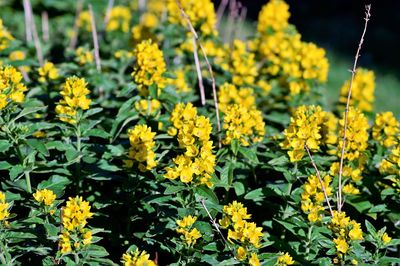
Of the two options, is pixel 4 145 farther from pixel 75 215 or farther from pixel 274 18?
pixel 274 18

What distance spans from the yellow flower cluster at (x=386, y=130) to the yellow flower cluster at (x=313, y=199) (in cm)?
77

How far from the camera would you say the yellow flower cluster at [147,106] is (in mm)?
3525

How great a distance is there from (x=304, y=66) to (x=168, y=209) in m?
1.77

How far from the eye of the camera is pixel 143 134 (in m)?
2.92

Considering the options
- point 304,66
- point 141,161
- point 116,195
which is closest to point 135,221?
point 116,195

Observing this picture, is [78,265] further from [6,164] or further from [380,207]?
[380,207]

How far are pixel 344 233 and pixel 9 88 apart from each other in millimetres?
1627

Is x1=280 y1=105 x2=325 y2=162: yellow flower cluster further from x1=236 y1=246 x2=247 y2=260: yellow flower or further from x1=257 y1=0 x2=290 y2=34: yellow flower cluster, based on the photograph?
x1=257 y1=0 x2=290 y2=34: yellow flower cluster

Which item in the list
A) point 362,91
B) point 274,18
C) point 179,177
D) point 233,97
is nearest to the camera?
point 179,177

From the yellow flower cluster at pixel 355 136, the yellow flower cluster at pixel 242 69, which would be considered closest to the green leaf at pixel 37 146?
the yellow flower cluster at pixel 355 136

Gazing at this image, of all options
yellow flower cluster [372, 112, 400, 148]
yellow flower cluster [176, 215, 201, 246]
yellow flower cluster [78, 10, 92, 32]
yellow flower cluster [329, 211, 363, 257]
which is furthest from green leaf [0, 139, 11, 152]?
yellow flower cluster [78, 10, 92, 32]

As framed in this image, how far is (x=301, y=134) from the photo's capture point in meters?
3.00

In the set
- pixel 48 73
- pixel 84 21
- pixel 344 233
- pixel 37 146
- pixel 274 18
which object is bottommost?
pixel 344 233

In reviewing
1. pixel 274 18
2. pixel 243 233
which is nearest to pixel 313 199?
pixel 243 233
